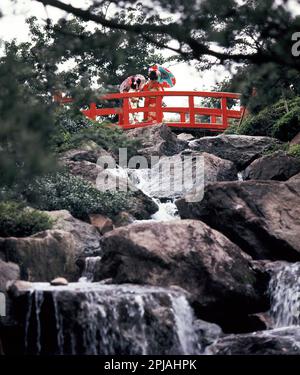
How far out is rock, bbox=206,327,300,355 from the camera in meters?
7.59

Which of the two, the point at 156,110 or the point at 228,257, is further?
the point at 156,110

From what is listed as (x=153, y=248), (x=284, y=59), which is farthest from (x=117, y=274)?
(x=284, y=59)

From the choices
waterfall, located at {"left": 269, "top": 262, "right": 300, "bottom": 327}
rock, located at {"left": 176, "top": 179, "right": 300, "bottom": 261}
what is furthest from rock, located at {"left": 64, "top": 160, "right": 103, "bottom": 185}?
waterfall, located at {"left": 269, "top": 262, "right": 300, "bottom": 327}

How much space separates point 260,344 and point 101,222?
210 inches

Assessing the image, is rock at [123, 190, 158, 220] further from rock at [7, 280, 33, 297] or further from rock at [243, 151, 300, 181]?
rock at [7, 280, 33, 297]

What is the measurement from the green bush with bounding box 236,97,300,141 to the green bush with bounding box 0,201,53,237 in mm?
8440

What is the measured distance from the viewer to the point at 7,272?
347 inches

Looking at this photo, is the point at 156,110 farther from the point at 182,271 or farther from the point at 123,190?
the point at 182,271

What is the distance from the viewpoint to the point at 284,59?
4.31 m

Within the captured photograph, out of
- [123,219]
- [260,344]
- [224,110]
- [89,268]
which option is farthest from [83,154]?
[260,344]

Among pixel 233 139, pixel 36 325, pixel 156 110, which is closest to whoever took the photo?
pixel 36 325

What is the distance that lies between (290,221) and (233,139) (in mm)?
6646

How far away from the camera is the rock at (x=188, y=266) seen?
8.79 m

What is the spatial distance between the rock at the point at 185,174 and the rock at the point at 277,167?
38.7 inches
